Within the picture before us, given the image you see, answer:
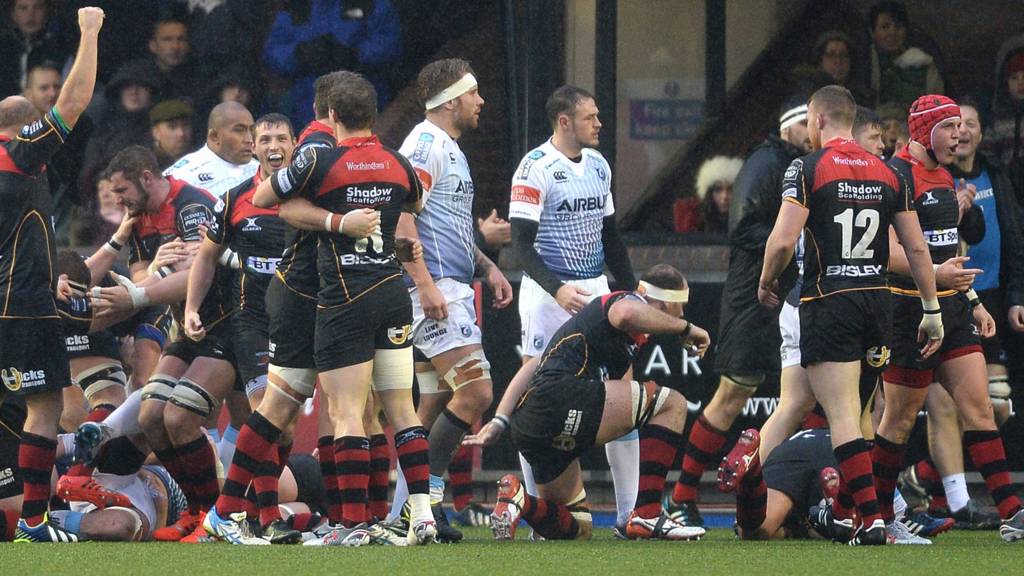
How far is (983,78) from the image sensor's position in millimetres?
12367

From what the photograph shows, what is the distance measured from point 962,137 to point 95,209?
5.93 metres

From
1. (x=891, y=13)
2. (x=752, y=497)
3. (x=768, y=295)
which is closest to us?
(x=752, y=497)

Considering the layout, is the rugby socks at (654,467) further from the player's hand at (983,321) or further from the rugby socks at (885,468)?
the player's hand at (983,321)

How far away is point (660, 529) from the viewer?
28.7ft

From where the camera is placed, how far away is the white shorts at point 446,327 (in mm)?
9141

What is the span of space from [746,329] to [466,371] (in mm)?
1488

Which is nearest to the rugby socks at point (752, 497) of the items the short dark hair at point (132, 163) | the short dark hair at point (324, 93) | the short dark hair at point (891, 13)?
the short dark hair at point (324, 93)

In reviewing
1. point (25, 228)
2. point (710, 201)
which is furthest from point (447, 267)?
point (710, 201)

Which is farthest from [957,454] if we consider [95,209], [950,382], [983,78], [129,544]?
[95,209]

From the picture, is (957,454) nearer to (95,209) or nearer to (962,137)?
(962,137)

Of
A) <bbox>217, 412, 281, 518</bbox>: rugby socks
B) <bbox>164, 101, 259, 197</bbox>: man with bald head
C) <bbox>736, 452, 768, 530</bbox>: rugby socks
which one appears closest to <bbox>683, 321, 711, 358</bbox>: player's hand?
<bbox>736, 452, 768, 530</bbox>: rugby socks

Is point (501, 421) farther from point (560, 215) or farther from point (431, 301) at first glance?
point (560, 215)

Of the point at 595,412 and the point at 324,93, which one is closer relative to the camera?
the point at 324,93

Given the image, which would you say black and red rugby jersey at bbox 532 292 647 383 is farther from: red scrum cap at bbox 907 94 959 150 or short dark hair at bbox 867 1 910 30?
short dark hair at bbox 867 1 910 30
